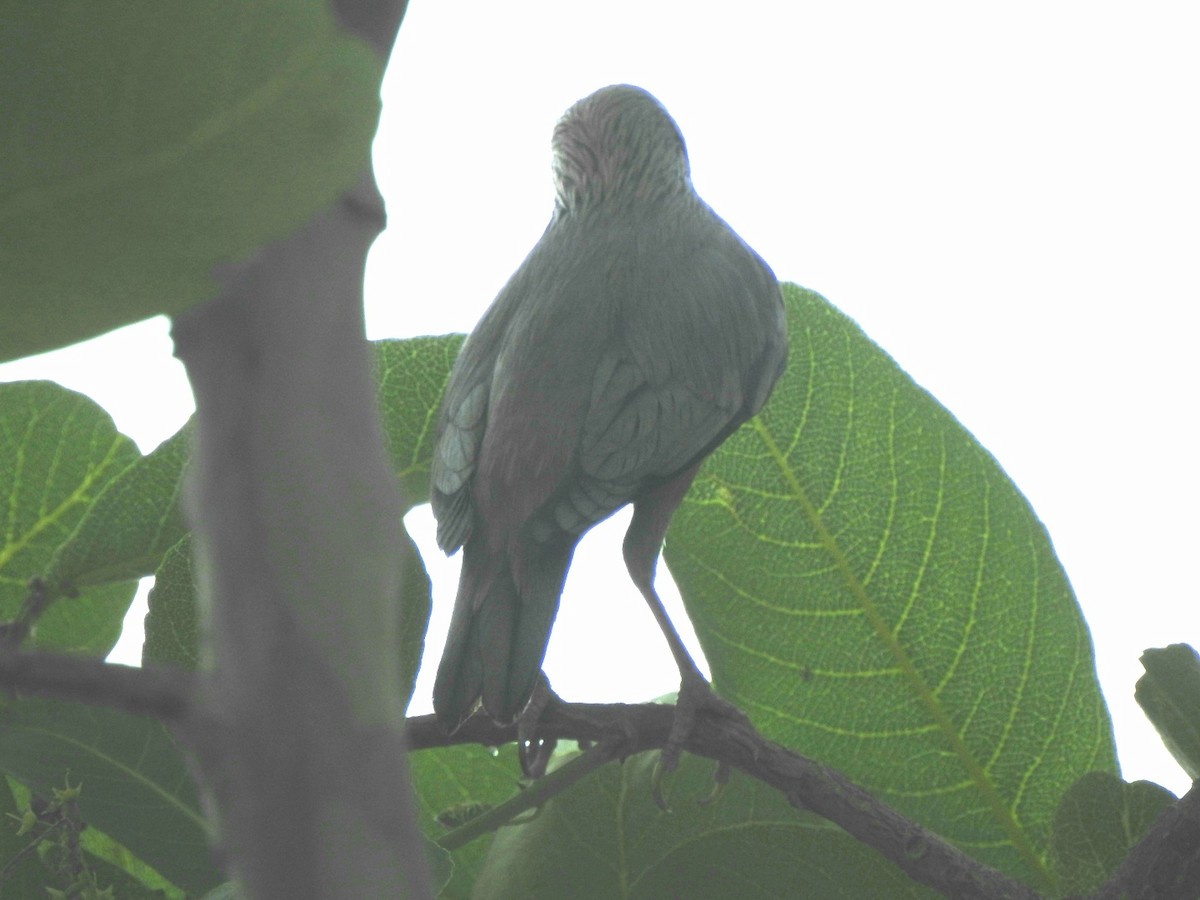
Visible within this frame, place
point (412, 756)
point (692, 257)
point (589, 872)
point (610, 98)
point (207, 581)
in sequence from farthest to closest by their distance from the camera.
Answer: point (610, 98) < point (692, 257) < point (412, 756) < point (589, 872) < point (207, 581)

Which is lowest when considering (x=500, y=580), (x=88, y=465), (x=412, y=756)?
(x=412, y=756)

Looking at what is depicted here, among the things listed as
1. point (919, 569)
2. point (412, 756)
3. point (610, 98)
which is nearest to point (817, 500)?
point (919, 569)

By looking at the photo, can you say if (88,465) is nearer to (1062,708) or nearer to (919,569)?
(919,569)

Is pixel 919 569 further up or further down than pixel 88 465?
further down

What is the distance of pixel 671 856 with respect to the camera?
808 millimetres

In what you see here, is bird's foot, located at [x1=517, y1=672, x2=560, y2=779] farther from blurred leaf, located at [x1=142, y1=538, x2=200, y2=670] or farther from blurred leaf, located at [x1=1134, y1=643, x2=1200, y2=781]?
blurred leaf, located at [x1=1134, y1=643, x2=1200, y2=781]

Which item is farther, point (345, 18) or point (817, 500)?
point (817, 500)

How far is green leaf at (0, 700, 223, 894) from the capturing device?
660 millimetres

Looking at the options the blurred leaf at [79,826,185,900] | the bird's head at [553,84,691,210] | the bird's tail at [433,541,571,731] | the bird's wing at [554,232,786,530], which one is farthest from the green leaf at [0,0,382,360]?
the bird's head at [553,84,691,210]

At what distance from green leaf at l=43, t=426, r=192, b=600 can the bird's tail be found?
0.20 meters

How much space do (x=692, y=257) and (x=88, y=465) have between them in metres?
0.55

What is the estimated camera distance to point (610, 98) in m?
1.48

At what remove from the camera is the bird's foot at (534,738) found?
91 centimetres

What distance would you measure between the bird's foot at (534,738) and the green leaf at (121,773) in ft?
0.77
